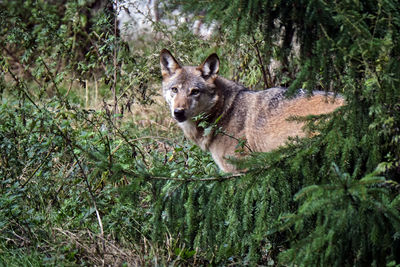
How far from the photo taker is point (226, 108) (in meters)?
5.32

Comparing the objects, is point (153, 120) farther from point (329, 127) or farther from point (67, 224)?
point (329, 127)

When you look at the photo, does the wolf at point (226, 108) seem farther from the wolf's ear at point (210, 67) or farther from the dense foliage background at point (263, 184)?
the dense foliage background at point (263, 184)

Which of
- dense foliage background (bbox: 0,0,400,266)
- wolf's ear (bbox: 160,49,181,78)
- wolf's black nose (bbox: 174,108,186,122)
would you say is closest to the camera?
dense foliage background (bbox: 0,0,400,266)

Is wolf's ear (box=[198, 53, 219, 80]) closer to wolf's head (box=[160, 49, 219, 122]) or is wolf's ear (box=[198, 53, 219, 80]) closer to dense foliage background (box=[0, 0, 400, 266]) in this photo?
wolf's head (box=[160, 49, 219, 122])

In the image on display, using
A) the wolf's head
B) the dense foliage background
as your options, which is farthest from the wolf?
the dense foliage background

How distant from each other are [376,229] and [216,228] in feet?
4.11

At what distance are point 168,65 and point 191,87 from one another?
1.43ft

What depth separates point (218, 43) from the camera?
6.88 m

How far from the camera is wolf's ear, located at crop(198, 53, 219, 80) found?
17.5 ft

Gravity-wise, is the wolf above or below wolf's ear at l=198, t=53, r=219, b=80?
below

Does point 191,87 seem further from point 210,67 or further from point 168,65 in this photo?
point 168,65

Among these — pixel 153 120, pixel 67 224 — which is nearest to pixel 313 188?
pixel 67 224

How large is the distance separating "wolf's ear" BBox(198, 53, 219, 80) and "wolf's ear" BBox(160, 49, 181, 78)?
29 centimetres

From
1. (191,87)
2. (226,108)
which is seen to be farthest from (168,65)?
(226,108)
